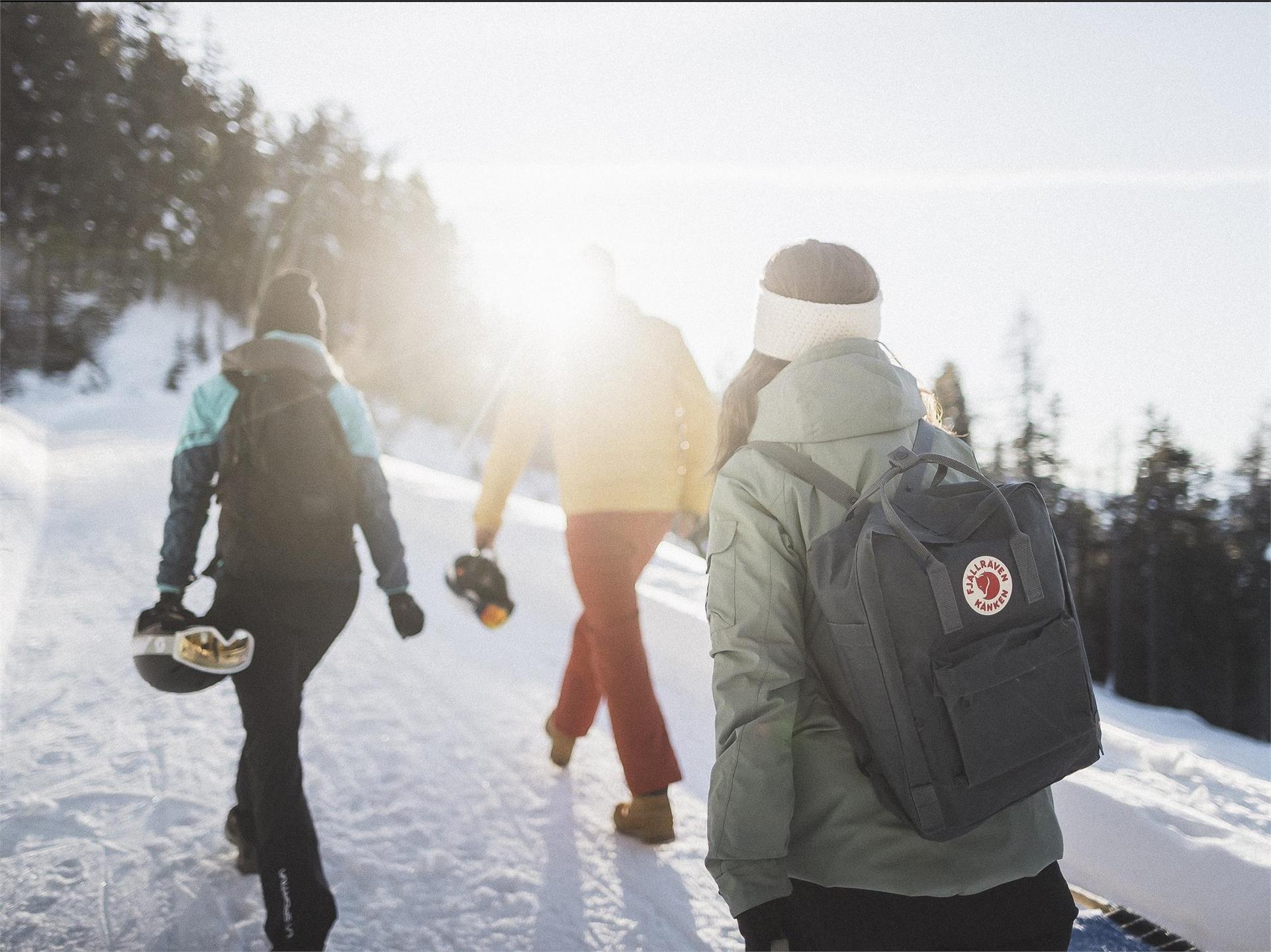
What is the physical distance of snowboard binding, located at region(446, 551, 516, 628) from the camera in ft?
11.0

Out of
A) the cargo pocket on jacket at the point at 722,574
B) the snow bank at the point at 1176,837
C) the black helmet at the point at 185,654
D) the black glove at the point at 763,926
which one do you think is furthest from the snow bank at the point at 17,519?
the snow bank at the point at 1176,837

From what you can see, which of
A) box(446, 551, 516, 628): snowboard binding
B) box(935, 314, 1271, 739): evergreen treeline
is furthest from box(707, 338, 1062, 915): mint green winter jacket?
box(935, 314, 1271, 739): evergreen treeline

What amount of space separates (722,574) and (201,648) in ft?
5.61

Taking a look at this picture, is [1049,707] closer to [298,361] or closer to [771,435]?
[771,435]

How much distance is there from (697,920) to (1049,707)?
6.18 ft

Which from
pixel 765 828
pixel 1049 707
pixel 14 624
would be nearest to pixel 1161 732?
pixel 1049 707

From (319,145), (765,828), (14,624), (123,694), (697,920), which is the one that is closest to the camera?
(765,828)

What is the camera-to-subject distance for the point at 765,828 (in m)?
1.35

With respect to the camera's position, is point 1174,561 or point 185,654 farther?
point 1174,561

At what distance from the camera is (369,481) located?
104 inches

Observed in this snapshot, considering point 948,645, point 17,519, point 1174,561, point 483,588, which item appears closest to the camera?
point 948,645

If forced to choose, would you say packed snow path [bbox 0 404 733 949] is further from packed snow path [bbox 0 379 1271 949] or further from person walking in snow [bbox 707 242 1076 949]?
person walking in snow [bbox 707 242 1076 949]

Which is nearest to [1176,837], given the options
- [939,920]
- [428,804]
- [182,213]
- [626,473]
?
[939,920]

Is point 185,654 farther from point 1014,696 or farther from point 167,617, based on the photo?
point 1014,696
